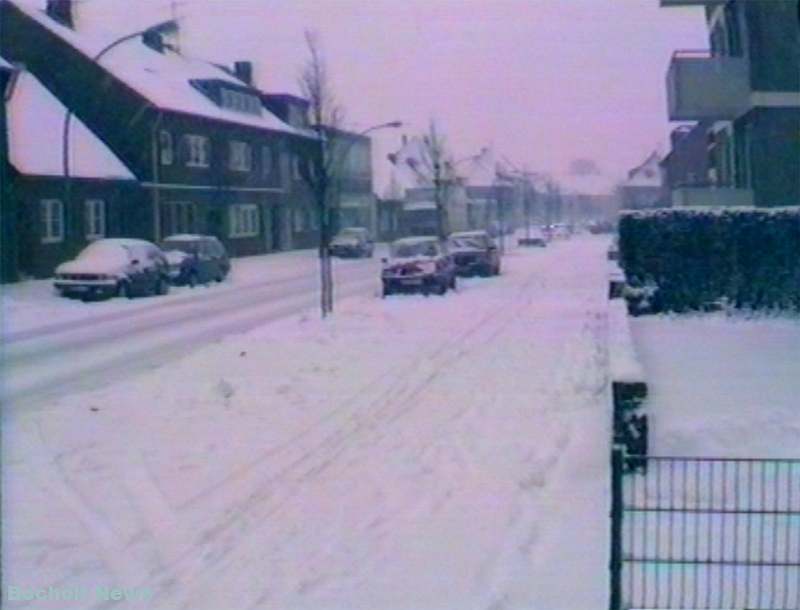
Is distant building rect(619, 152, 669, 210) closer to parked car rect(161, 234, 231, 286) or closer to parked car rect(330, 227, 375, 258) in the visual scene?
parked car rect(330, 227, 375, 258)

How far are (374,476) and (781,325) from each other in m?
9.61

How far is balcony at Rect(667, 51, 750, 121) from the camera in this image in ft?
59.2

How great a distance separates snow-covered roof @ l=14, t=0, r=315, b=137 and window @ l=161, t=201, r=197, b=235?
8.41 ft

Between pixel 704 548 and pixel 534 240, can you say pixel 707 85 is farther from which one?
pixel 534 240

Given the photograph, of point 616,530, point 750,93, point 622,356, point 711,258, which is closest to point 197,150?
point 750,93

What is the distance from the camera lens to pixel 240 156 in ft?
125

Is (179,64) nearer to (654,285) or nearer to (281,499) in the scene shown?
(654,285)

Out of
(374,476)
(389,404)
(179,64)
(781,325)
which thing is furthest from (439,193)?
(374,476)

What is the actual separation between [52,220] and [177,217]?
6871mm

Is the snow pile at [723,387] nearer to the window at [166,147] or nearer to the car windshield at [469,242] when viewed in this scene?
the car windshield at [469,242]

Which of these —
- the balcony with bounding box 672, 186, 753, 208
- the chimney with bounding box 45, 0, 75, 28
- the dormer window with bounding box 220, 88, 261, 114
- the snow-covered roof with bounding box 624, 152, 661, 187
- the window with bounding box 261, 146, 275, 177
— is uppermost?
the chimney with bounding box 45, 0, 75, 28

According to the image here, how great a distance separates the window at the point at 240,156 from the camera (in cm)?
3728

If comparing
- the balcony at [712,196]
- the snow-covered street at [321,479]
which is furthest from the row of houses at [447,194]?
the snow-covered street at [321,479]

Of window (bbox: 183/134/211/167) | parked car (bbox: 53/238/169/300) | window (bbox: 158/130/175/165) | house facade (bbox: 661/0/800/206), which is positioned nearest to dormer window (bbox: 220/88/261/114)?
window (bbox: 183/134/211/167)
